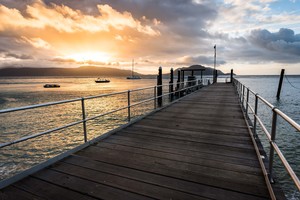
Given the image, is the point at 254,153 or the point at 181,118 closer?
the point at 254,153

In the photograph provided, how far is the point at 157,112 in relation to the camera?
7082 millimetres

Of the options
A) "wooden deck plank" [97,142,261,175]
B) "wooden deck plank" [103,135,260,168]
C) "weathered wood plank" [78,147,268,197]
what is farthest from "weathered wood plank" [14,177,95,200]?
"wooden deck plank" [103,135,260,168]

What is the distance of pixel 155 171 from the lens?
9.21ft

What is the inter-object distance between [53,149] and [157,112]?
18.6 ft

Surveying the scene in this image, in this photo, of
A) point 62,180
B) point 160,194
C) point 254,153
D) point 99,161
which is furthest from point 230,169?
point 62,180

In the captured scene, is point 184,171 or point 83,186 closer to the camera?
point 83,186

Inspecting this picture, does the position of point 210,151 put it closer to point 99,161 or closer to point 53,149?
point 99,161

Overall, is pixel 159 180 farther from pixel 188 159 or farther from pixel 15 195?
pixel 15 195

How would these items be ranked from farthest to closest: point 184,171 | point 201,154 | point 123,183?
point 201,154 < point 184,171 < point 123,183

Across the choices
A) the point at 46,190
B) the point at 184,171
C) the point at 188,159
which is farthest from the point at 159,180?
the point at 46,190

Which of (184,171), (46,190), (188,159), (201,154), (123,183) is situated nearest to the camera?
(46,190)

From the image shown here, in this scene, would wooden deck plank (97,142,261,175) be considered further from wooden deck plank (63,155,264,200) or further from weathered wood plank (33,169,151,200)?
weathered wood plank (33,169,151,200)

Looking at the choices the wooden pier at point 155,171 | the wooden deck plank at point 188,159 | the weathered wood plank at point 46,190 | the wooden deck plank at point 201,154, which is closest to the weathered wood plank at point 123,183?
the wooden pier at point 155,171

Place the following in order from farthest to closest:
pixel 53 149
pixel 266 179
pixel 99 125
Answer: pixel 99 125 < pixel 53 149 < pixel 266 179
